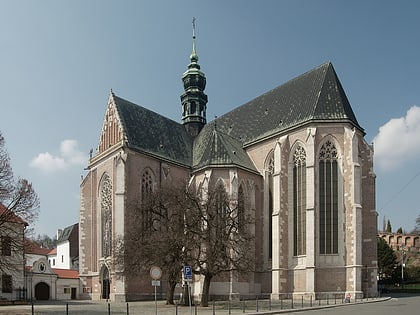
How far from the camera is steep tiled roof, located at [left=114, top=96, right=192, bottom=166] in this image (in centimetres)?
4897

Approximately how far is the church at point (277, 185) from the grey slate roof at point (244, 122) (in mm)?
145

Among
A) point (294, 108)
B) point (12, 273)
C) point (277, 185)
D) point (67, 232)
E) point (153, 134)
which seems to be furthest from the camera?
point (67, 232)

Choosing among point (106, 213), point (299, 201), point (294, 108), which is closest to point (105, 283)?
point (106, 213)

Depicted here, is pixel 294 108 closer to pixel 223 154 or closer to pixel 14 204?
pixel 223 154

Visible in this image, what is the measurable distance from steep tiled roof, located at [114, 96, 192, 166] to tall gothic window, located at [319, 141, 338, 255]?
1552 cm

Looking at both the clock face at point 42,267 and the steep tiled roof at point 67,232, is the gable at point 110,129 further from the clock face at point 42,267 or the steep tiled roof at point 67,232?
the steep tiled roof at point 67,232

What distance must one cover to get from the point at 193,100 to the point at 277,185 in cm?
2309

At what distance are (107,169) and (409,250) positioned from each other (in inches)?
3948

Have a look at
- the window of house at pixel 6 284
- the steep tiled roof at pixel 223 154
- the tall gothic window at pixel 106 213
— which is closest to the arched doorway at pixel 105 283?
the tall gothic window at pixel 106 213

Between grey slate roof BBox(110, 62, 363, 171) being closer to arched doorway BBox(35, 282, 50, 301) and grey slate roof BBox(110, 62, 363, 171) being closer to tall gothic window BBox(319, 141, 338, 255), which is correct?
tall gothic window BBox(319, 141, 338, 255)

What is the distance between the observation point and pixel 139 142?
4875 cm

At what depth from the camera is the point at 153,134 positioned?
51844 millimetres

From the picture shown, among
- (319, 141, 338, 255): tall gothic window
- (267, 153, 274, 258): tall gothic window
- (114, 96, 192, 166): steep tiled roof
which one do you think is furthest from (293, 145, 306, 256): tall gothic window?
(114, 96, 192, 166): steep tiled roof

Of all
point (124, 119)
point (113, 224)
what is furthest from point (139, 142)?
point (113, 224)
